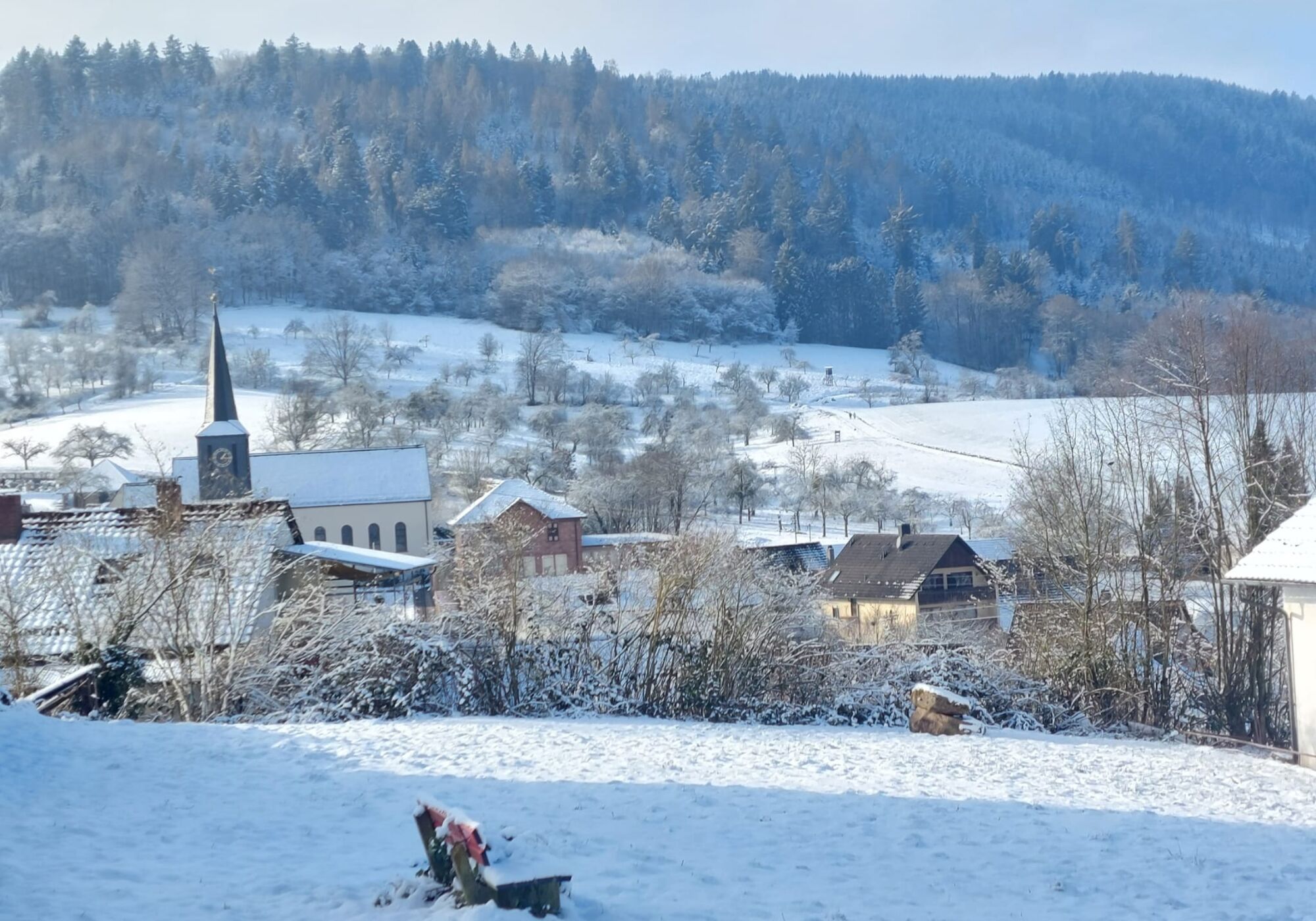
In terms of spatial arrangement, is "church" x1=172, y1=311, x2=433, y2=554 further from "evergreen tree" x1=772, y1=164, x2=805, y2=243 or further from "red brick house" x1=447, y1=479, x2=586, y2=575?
"evergreen tree" x1=772, y1=164, x2=805, y2=243

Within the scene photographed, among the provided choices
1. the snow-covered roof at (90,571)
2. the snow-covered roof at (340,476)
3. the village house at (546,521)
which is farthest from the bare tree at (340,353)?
the snow-covered roof at (90,571)

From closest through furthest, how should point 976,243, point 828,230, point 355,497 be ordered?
point 355,497 → point 828,230 → point 976,243

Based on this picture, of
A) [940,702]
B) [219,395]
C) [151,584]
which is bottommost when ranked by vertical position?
[940,702]

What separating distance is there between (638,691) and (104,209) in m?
140

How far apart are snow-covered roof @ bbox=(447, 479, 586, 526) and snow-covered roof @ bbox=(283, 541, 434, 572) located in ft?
54.8

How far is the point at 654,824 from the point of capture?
8.11 meters

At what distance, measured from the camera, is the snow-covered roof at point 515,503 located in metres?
41.7

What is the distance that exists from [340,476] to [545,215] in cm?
11152

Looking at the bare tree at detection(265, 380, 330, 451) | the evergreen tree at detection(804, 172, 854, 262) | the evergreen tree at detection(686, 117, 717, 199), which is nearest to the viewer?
the bare tree at detection(265, 380, 330, 451)

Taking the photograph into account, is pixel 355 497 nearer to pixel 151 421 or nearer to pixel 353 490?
pixel 353 490

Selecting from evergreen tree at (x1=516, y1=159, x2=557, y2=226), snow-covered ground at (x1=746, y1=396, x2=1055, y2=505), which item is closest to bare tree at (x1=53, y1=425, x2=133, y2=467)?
snow-covered ground at (x1=746, y1=396, x2=1055, y2=505)

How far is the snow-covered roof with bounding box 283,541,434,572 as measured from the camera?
21391mm

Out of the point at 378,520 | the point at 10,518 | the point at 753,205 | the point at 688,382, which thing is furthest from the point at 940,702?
the point at 753,205

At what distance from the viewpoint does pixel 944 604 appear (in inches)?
1291
